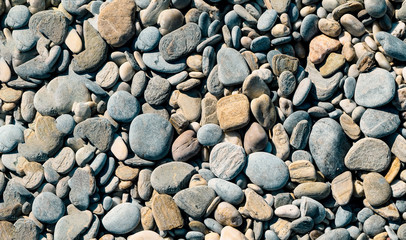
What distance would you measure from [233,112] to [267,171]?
340 mm

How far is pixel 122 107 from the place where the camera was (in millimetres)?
2188

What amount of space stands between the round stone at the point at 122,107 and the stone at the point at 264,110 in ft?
2.05

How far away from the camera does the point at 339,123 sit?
2.12 m

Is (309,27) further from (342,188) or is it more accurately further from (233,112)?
(342,188)

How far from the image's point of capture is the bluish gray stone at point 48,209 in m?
2.14

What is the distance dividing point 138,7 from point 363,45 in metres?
1.22

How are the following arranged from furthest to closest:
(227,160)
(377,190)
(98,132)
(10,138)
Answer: (10,138)
(98,132)
(227,160)
(377,190)

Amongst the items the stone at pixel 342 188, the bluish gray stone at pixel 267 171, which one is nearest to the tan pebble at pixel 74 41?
the bluish gray stone at pixel 267 171

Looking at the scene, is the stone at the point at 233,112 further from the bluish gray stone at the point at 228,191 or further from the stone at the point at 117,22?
the stone at the point at 117,22

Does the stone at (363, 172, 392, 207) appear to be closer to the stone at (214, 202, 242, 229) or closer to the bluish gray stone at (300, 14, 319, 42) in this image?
the stone at (214, 202, 242, 229)

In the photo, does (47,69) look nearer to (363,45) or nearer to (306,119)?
(306,119)

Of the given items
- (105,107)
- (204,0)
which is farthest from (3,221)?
Answer: (204,0)

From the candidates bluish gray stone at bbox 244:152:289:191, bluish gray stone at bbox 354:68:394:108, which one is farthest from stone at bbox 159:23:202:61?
bluish gray stone at bbox 354:68:394:108

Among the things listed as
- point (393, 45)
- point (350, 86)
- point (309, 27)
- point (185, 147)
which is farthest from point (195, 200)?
point (393, 45)
